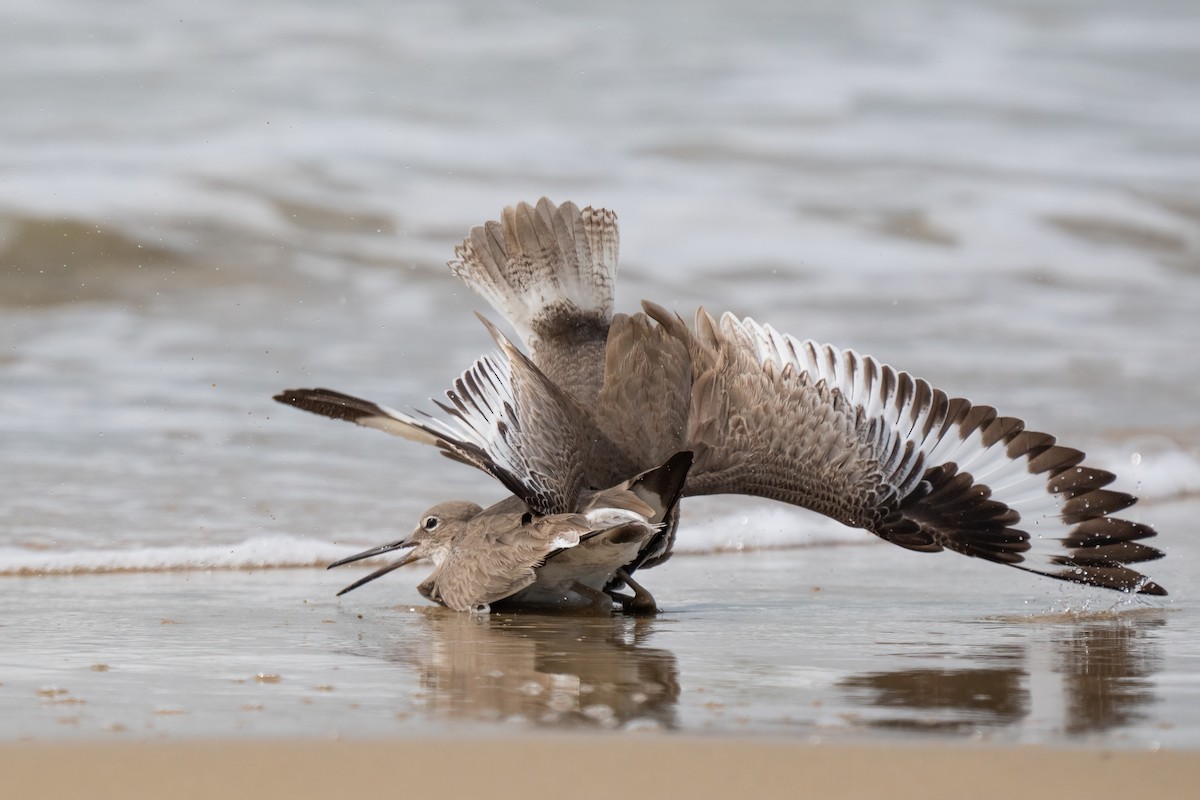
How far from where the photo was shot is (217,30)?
20.0m

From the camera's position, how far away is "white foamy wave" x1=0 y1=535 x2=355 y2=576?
19.9 ft

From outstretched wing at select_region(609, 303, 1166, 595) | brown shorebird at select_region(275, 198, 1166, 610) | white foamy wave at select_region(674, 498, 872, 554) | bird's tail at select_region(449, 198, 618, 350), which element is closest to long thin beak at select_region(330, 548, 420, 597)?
brown shorebird at select_region(275, 198, 1166, 610)

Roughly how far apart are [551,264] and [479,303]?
5.93 meters

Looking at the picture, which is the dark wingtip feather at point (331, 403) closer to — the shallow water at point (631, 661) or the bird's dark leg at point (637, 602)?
the shallow water at point (631, 661)

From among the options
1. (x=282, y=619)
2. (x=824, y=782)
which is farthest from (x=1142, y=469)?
(x=824, y=782)

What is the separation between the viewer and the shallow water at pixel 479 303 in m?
4.27

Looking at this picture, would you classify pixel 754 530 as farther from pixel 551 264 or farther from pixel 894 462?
pixel 551 264

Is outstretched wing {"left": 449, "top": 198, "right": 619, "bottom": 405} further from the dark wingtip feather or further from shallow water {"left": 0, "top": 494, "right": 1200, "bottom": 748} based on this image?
the dark wingtip feather

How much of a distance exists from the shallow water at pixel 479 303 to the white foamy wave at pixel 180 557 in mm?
16

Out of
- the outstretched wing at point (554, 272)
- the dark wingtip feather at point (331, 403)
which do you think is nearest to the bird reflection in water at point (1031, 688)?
the dark wingtip feather at point (331, 403)

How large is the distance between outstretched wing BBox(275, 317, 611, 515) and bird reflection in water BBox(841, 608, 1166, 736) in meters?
1.34

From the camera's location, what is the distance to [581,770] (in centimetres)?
302

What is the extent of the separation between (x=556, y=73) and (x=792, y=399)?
14.4 m

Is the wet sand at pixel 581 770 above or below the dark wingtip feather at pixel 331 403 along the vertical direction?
below
